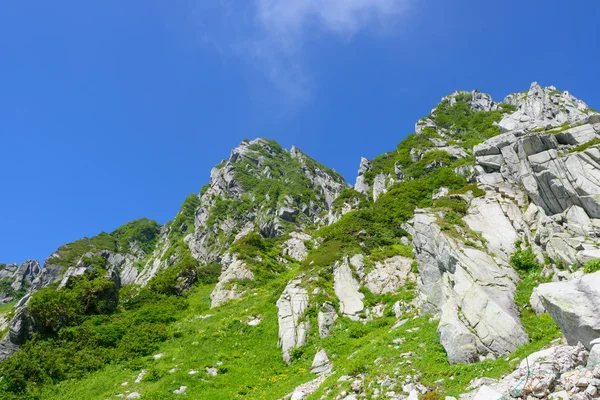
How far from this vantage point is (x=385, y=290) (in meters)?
29.1

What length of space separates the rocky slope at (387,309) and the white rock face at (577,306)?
5 centimetres

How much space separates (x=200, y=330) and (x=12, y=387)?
42.4 feet

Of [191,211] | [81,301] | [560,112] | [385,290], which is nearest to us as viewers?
[385,290]

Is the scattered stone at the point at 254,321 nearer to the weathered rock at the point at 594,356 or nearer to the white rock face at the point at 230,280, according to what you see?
the white rock face at the point at 230,280

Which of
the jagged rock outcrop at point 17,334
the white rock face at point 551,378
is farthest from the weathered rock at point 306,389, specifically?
the jagged rock outcrop at point 17,334

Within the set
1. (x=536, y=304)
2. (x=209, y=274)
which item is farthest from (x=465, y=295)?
(x=209, y=274)

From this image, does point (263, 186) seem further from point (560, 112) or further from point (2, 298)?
point (2, 298)

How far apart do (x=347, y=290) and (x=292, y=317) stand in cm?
533

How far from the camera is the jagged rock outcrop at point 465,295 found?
1490 centimetres

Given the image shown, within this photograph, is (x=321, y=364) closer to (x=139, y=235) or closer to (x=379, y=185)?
(x=379, y=185)

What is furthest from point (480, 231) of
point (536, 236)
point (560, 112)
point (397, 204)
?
point (560, 112)

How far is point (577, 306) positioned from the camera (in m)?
10.8

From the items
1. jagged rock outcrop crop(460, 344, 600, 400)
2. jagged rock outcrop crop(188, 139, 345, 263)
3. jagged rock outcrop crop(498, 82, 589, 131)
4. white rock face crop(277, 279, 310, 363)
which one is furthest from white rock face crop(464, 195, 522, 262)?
jagged rock outcrop crop(188, 139, 345, 263)

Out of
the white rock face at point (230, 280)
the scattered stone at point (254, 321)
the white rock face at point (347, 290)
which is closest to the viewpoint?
the white rock face at point (347, 290)
